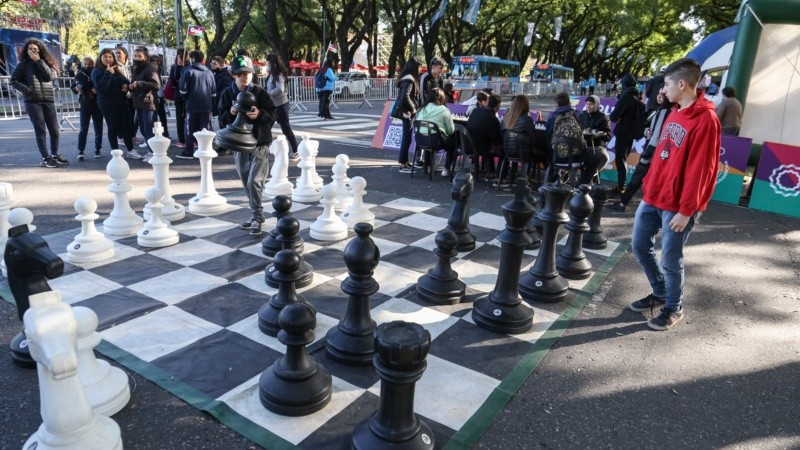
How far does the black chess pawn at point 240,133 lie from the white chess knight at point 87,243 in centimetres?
113

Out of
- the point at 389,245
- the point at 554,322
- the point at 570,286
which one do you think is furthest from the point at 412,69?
the point at 554,322

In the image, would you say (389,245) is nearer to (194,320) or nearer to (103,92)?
(194,320)

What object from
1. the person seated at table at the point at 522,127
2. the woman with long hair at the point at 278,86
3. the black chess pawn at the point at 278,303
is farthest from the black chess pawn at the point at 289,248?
the woman with long hair at the point at 278,86

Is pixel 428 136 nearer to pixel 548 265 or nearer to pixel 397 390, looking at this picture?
pixel 548 265

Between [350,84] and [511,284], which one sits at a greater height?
[350,84]

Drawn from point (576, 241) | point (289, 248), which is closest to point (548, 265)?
point (576, 241)

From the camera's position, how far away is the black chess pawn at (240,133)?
4.65 m

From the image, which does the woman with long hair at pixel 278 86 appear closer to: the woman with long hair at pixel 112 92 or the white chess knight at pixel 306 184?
the woman with long hair at pixel 112 92

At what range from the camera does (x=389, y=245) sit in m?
5.04

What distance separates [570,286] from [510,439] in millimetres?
2093

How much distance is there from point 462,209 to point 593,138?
3.37 metres

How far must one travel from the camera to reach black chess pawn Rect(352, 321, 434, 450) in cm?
202

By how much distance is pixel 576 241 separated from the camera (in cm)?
449

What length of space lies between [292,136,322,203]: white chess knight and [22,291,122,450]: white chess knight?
14.3 feet
